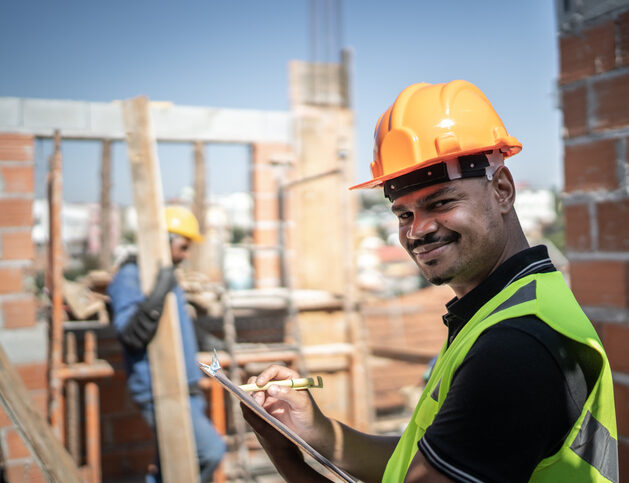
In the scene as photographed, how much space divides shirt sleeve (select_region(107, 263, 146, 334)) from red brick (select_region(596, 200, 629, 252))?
3070 millimetres

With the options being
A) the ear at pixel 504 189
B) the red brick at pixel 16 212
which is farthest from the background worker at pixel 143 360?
the ear at pixel 504 189

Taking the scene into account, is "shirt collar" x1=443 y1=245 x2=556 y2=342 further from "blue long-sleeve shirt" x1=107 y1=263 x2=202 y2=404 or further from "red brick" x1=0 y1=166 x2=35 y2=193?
"red brick" x1=0 y1=166 x2=35 y2=193

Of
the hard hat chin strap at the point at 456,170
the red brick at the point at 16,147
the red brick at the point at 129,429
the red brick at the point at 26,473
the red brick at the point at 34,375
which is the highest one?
the red brick at the point at 16,147

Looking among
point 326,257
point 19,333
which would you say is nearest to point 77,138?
point 19,333

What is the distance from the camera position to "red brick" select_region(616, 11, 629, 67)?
6.32 ft

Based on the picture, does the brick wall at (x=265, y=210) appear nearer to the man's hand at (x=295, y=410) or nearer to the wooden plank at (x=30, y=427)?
the man's hand at (x=295, y=410)

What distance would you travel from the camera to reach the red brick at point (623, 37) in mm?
1926

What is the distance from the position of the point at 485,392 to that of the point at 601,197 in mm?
1358

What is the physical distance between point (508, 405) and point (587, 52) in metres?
1.62

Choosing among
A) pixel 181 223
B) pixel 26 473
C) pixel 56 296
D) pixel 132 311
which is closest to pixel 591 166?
pixel 26 473

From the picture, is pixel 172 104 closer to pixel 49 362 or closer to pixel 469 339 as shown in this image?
pixel 49 362

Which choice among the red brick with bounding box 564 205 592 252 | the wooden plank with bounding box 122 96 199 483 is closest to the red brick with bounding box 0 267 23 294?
the wooden plank with bounding box 122 96 199 483

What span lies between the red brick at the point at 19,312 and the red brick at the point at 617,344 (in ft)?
14.0

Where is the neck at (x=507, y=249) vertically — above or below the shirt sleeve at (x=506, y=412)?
above
